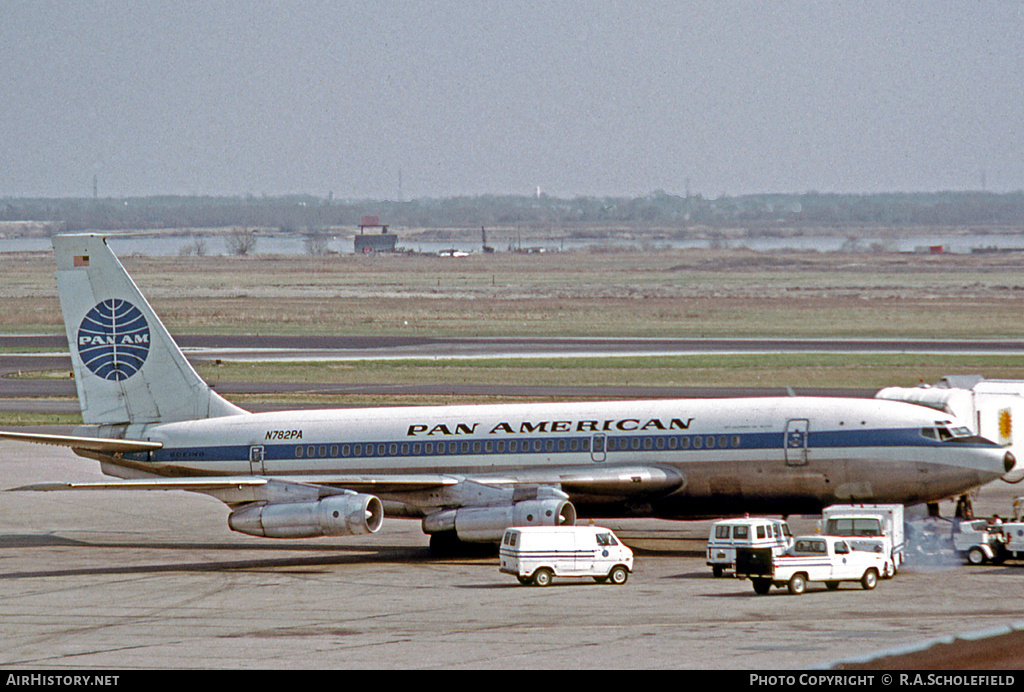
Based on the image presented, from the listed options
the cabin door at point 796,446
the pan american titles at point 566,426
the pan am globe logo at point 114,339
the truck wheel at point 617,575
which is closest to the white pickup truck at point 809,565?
the truck wheel at point 617,575

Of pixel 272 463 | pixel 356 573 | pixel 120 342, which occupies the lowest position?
pixel 356 573

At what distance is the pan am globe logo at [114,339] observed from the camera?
48.1 meters

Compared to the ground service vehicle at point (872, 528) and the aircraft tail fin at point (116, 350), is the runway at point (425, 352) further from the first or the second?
the ground service vehicle at point (872, 528)

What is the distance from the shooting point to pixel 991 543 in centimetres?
3919

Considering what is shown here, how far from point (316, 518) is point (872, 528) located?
16.3 meters

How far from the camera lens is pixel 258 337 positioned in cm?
12150

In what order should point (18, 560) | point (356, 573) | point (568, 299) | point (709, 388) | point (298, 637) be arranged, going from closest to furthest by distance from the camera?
point (298, 637) < point (356, 573) < point (18, 560) < point (709, 388) < point (568, 299)

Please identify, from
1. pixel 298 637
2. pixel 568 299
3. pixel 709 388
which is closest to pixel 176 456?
pixel 298 637

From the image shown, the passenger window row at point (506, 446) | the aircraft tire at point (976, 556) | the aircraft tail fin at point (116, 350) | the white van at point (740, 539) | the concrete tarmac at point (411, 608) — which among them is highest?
the aircraft tail fin at point (116, 350)

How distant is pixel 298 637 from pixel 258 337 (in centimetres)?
9452

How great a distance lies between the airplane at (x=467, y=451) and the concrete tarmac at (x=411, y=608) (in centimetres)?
199

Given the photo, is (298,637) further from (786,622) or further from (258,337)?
(258,337)

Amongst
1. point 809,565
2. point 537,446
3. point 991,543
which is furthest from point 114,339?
point 991,543

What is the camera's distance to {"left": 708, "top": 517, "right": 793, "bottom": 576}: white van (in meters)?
36.6
